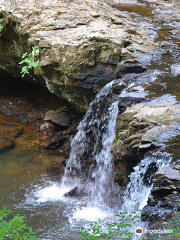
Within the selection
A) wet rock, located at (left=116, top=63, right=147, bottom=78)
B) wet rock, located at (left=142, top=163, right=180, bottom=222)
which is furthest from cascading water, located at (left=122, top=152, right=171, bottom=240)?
wet rock, located at (left=116, top=63, right=147, bottom=78)

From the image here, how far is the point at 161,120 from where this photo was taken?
5742mm

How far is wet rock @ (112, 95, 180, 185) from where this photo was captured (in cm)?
544

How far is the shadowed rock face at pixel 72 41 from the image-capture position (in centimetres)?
787

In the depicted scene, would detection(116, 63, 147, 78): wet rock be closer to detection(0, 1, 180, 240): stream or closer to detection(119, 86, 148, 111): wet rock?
detection(0, 1, 180, 240): stream

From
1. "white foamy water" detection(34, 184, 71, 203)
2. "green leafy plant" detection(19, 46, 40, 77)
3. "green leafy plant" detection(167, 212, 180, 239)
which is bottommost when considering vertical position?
"green leafy plant" detection(167, 212, 180, 239)

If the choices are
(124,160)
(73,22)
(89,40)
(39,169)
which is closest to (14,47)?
(73,22)

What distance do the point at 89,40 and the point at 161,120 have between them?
2977 mm

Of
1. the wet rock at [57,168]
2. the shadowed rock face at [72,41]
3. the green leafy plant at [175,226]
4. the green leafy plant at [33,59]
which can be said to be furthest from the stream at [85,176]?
the green leafy plant at [33,59]

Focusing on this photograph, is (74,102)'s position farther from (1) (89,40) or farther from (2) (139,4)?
(2) (139,4)

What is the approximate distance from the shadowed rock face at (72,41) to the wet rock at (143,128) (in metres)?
1.78

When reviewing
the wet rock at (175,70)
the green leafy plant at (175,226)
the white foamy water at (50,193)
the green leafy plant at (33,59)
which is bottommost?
the green leafy plant at (175,226)

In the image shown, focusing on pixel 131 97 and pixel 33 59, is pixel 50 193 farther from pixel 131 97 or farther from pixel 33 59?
pixel 33 59

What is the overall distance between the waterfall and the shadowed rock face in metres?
0.46

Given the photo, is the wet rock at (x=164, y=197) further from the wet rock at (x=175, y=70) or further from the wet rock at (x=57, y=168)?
the wet rock at (x=57, y=168)
